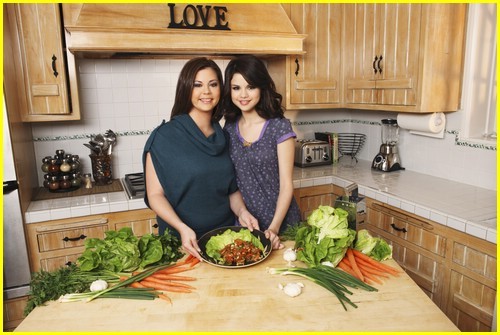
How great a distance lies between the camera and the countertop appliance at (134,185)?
2.60 meters

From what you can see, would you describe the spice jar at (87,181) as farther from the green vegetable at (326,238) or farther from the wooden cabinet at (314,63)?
the green vegetable at (326,238)

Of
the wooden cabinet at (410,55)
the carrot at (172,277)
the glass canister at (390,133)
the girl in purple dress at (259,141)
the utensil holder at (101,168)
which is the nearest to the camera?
the carrot at (172,277)

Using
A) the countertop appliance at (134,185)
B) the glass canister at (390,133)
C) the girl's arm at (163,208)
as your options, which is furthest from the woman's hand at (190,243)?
the glass canister at (390,133)

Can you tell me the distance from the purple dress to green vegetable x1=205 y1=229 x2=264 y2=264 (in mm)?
513

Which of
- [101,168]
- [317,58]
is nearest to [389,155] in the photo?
[317,58]

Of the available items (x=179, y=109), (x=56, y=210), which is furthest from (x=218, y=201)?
(x=56, y=210)

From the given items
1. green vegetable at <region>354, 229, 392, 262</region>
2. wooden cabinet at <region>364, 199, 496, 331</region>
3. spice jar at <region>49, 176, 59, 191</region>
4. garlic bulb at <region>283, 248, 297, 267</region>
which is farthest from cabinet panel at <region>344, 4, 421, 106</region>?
spice jar at <region>49, 176, 59, 191</region>

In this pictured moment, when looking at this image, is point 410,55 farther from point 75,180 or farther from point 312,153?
point 75,180

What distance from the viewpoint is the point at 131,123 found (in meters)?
3.12

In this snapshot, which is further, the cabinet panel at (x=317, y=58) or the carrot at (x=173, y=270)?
the cabinet panel at (x=317, y=58)

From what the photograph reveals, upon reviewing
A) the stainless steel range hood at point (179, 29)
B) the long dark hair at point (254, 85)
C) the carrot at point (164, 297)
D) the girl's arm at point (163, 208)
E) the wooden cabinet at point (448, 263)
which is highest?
the stainless steel range hood at point (179, 29)

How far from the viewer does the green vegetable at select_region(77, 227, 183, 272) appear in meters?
1.39

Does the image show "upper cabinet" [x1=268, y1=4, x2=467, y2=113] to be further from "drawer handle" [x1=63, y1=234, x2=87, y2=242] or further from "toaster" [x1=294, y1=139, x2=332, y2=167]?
"drawer handle" [x1=63, y1=234, x2=87, y2=242]

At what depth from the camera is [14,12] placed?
2.37 metres
